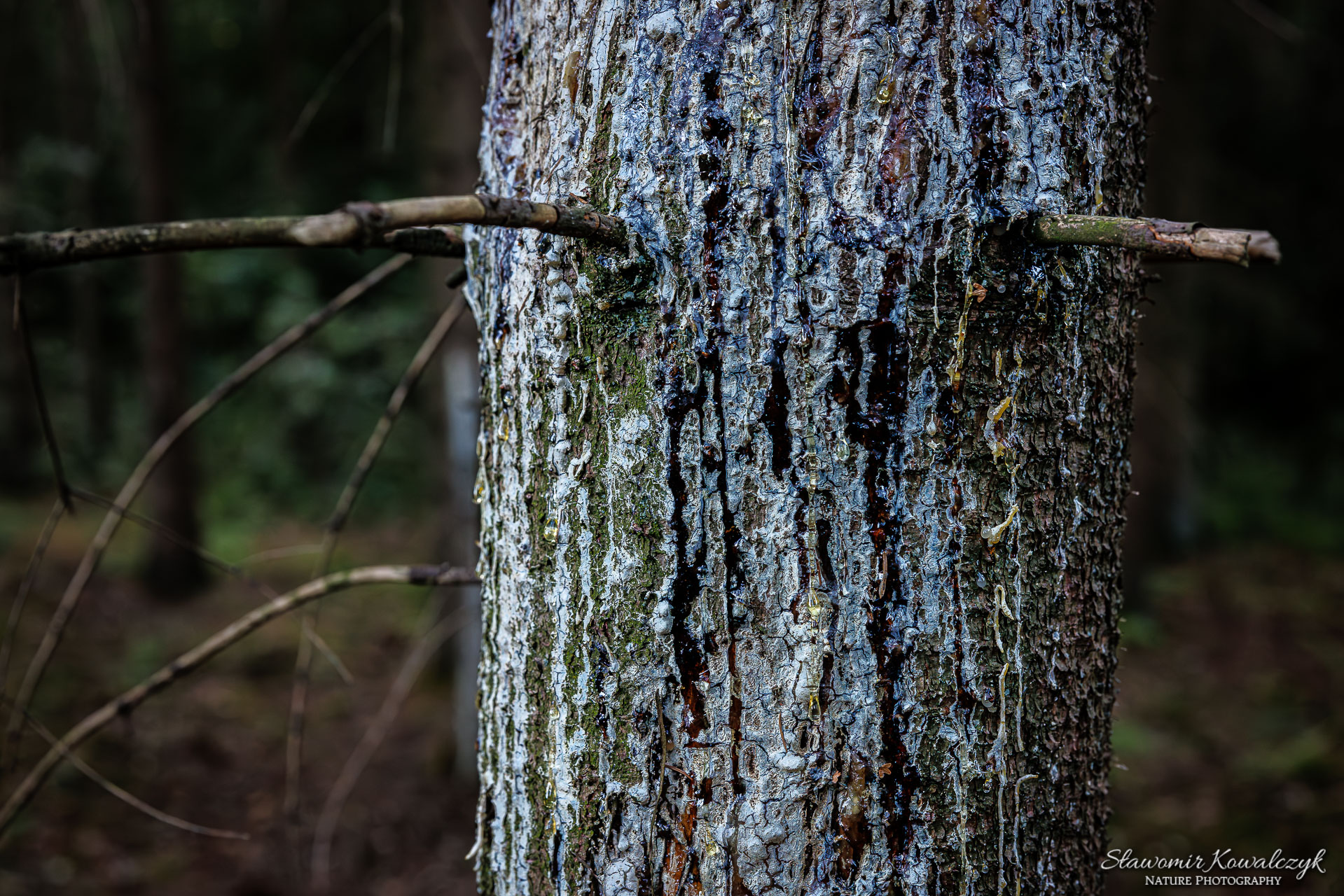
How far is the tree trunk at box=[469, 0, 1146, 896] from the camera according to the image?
0.84 m

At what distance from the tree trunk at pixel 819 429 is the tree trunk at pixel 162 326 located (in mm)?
7479

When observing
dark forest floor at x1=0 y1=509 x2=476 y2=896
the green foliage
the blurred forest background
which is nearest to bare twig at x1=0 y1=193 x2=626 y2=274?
the blurred forest background

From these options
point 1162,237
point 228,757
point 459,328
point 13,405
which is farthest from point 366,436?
point 1162,237

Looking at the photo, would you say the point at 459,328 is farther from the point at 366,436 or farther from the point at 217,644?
the point at 366,436

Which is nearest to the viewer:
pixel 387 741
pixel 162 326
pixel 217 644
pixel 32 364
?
pixel 32 364

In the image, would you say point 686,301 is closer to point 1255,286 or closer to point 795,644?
point 795,644

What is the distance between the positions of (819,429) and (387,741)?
524cm

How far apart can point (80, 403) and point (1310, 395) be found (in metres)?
15.0

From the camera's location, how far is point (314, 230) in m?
0.63

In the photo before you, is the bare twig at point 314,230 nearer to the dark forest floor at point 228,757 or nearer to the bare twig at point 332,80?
the bare twig at point 332,80

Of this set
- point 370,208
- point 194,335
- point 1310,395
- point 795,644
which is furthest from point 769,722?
point 194,335

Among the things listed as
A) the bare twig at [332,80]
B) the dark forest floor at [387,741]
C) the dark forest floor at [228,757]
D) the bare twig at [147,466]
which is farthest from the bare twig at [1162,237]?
the dark forest floor at [387,741]

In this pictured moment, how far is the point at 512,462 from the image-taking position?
0.98 metres

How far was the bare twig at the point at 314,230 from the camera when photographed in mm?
638
